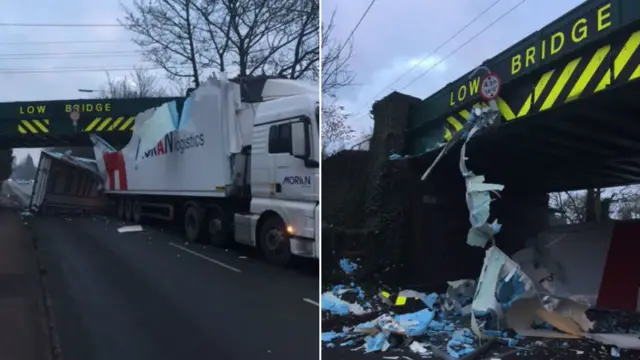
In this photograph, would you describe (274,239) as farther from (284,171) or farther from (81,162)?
(81,162)

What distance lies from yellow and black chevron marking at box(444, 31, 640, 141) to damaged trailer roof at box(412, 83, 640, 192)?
0.09 meters

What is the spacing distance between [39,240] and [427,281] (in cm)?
371

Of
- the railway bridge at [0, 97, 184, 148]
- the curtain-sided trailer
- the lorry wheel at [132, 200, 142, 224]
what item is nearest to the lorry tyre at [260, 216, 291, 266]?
the railway bridge at [0, 97, 184, 148]

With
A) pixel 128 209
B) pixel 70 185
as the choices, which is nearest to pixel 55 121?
pixel 128 209

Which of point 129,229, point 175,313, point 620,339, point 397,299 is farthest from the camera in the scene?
point 129,229

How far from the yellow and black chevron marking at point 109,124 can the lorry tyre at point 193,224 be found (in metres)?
1.65

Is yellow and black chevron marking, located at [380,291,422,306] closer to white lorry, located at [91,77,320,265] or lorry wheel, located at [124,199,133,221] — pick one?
white lorry, located at [91,77,320,265]

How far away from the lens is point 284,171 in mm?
6848

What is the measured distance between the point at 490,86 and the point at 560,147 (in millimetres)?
2711

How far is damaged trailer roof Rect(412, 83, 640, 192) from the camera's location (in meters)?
4.56

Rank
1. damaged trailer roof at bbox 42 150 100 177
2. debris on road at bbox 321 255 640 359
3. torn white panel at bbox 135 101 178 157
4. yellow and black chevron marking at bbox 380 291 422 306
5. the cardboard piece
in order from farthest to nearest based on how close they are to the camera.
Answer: damaged trailer roof at bbox 42 150 100 177 < torn white panel at bbox 135 101 178 157 < yellow and black chevron marking at bbox 380 291 422 306 < the cardboard piece < debris on road at bbox 321 255 640 359

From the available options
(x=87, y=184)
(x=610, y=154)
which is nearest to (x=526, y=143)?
(x=610, y=154)

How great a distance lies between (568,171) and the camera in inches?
331

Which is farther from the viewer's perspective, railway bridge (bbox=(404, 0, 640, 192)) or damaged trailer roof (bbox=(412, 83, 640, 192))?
damaged trailer roof (bbox=(412, 83, 640, 192))
